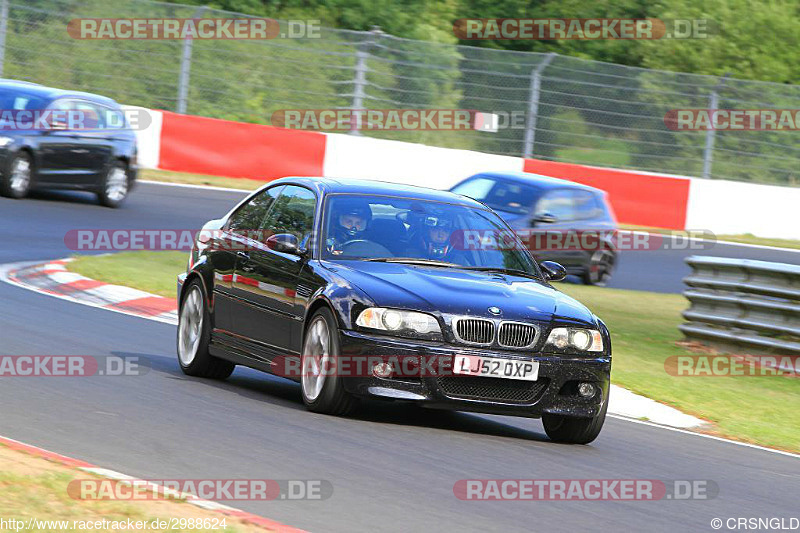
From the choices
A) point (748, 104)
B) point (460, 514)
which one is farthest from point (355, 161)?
point (460, 514)

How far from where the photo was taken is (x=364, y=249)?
9352 mm

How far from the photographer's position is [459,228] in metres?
9.73

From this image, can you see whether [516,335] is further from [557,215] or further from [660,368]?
[557,215]

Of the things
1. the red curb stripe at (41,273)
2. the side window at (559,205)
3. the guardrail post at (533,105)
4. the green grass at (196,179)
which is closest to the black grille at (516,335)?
the red curb stripe at (41,273)

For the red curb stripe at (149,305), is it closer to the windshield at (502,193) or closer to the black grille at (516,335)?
the windshield at (502,193)

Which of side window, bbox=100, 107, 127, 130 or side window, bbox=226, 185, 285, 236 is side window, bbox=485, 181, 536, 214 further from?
side window, bbox=226, 185, 285, 236

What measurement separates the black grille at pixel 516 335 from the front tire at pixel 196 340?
8.14ft

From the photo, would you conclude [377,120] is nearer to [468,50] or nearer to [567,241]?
[468,50]

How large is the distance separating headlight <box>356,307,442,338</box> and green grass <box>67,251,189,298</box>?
687 centimetres

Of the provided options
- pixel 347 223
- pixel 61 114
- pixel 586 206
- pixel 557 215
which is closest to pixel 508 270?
pixel 347 223

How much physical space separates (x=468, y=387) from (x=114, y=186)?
1410 cm

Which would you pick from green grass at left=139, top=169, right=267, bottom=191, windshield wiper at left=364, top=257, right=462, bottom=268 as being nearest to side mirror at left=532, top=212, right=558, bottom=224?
green grass at left=139, top=169, right=267, bottom=191

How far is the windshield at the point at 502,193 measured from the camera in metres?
19.1

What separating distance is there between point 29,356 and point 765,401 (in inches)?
237
